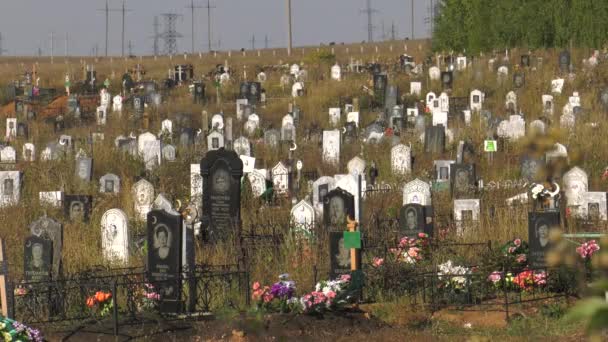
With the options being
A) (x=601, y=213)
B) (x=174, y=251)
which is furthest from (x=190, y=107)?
(x=174, y=251)

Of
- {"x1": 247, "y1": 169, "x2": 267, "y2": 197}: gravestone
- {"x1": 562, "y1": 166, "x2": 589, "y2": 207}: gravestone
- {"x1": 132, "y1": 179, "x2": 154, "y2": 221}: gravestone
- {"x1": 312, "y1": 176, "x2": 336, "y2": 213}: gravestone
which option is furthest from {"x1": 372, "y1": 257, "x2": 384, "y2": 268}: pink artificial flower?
{"x1": 247, "y1": 169, "x2": 267, "y2": 197}: gravestone

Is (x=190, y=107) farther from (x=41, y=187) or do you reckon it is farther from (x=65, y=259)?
(x=65, y=259)

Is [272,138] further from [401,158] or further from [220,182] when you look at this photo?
[220,182]

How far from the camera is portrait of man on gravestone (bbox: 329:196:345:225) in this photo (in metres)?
14.4

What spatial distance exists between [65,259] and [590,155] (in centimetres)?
1183

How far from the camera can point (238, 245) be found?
13.3 m

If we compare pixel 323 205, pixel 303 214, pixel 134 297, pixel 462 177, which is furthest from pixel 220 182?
pixel 462 177

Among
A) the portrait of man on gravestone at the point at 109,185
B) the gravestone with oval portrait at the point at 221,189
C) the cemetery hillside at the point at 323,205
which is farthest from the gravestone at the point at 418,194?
the portrait of man on gravestone at the point at 109,185

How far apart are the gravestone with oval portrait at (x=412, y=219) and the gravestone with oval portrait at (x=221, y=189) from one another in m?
2.34

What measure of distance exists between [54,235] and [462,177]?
29.5 ft

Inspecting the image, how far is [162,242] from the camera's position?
36.8 ft

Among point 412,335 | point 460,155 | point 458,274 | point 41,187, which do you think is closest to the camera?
point 412,335

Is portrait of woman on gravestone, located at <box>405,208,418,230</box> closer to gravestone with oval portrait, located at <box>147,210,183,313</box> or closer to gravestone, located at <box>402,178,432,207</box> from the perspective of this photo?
gravestone, located at <box>402,178,432,207</box>

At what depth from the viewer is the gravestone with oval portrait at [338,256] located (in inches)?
446
